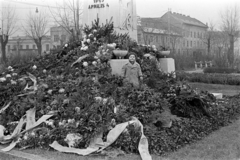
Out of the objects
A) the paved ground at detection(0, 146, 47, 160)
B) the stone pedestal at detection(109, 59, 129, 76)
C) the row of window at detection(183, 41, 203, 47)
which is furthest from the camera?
the row of window at detection(183, 41, 203, 47)

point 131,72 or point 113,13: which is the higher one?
point 113,13

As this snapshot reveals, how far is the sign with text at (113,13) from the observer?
11.4 meters

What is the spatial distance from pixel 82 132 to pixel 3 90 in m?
3.40

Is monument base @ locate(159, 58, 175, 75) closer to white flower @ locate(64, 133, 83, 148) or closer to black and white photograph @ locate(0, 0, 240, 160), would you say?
black and white photograph @ locate(0, 0, 240, 160)

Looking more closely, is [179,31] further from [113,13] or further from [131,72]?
[131,72]

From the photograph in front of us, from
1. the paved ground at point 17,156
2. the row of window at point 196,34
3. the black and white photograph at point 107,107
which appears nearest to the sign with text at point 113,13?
the black and white photograph at point 107,107

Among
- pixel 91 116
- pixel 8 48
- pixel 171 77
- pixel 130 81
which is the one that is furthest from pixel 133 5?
pixel 8 48

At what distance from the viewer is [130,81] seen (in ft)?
27.1

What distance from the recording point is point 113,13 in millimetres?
11422

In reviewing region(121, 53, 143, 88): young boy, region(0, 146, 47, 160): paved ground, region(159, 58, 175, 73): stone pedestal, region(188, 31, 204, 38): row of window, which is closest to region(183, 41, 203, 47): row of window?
region(188, 31, 204, 38): row of window

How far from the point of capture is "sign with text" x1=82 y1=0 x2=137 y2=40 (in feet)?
37.4

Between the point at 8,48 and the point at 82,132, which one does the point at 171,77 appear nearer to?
the point at 82,132

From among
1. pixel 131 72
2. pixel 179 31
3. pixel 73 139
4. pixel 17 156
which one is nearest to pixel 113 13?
pixel 131 72

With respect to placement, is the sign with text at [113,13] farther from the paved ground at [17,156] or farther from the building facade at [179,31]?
the building facade at [179,31]
